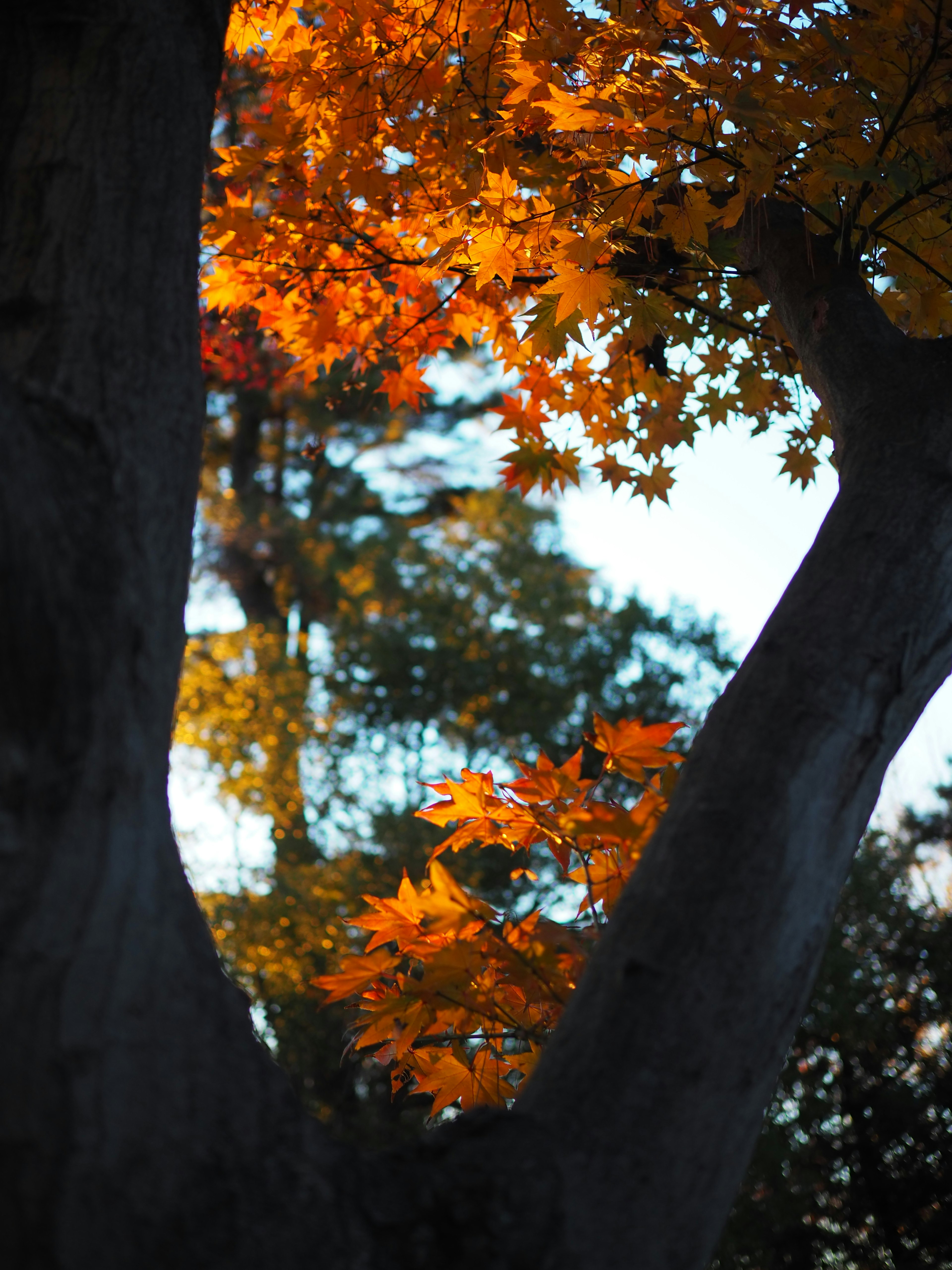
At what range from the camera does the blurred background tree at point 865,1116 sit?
18.4 ft

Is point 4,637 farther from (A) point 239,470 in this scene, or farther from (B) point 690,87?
(A) point 239,470

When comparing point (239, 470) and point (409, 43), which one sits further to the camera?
point (239, 470)

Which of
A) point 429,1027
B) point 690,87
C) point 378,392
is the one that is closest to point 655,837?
point 429,1027

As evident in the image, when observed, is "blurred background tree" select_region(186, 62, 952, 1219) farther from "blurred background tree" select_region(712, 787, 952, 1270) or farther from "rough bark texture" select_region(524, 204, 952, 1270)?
"rough bark texture" select_region(524, 204, 952, 1270)

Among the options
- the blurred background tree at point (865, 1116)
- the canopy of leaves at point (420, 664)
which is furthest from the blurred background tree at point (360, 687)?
the blurred background tree at point (865, 1116)

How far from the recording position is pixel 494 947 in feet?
4.30

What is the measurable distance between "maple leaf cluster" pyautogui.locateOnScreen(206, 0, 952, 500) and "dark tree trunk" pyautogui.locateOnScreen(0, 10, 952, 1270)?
0.78 metres

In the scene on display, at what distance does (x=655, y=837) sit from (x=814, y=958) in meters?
0.22

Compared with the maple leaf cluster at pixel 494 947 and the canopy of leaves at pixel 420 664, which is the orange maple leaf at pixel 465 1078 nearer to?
the maple leaf cluster at pixel 494 947

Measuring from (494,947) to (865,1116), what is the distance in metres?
6.21

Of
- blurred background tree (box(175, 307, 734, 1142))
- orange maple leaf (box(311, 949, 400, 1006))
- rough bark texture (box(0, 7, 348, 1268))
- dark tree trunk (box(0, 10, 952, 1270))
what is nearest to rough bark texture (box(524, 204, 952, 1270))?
dark tree trunk (box(0, 10, 952, 1270))

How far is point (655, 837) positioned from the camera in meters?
1.08

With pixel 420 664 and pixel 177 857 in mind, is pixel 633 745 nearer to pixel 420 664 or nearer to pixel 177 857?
pixel 177 857

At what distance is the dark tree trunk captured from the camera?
81 cm
